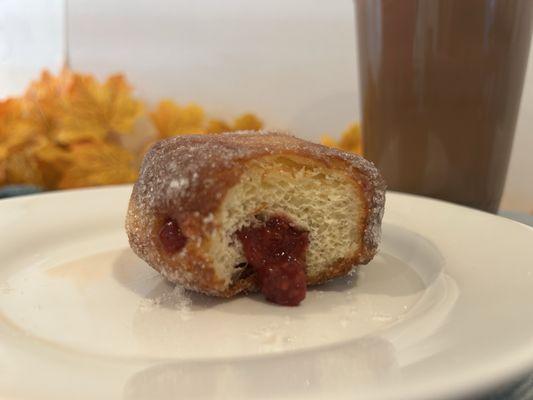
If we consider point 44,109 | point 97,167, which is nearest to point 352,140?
point 97,167

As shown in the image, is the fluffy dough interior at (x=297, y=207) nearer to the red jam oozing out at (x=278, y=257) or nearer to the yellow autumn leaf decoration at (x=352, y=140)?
the red jam oozing out at (x=278, y=257)

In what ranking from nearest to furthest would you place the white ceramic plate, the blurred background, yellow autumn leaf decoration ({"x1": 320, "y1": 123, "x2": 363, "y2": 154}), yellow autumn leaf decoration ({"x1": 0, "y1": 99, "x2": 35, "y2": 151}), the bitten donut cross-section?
the white ceramic plate → the bitten donut cross-section → yellow autumn leaf decoration ({"x1": 0, "y1": 99, "x2": 35, "y2": 151}) → yellow autumn leaf decoration ({"x1": 320, "y1": 123, "x2": 363, "y2": 154}) → the blurred background

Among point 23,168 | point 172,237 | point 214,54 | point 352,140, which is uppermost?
point 214,54

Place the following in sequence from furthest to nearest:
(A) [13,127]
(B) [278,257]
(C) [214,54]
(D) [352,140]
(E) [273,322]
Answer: (C) [214,54]
(D) [352,140]
(A) [13,127]
(B) [278,257]
(E) [273,322]

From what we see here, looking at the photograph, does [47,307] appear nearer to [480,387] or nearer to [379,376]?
[379,376]

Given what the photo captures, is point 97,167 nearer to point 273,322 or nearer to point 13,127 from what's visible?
point 13,127

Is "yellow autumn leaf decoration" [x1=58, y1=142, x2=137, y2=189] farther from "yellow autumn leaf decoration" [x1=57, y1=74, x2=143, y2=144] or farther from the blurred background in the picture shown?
the blurred background

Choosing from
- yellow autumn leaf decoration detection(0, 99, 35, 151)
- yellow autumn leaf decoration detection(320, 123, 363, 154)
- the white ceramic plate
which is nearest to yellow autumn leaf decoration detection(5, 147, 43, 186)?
yellow autumn leaf decoration detection(0, 99, 35, 151)
